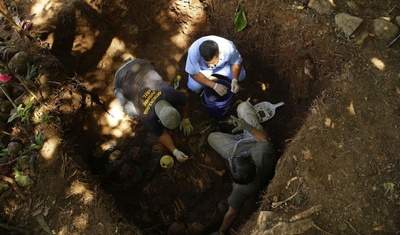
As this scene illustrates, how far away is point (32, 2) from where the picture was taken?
4.29 meters

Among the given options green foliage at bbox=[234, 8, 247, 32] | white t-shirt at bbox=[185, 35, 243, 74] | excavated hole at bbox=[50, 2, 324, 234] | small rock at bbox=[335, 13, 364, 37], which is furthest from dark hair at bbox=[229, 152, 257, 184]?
green foliage at bbox=[234, 8, 247, 32]

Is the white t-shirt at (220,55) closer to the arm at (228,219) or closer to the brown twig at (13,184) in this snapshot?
the arm at (228,219)

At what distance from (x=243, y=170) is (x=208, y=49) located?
1494 millimetres

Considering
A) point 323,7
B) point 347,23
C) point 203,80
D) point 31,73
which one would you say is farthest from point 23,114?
point 347,23

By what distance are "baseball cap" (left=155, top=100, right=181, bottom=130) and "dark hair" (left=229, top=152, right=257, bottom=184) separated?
802 millimetres

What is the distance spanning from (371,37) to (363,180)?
183cm

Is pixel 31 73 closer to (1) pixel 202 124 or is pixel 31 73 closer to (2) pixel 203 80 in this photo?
(2) pixel 203 80

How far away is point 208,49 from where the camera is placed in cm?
349

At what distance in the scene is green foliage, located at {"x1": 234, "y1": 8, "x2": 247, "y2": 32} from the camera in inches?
168

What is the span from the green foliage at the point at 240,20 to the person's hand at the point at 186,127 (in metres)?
1.60

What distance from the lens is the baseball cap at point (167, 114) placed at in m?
3.22

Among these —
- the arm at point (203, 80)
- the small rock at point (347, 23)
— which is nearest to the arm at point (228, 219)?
the arm at point (203, 80)

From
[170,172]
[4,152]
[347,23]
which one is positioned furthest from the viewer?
[170,172]

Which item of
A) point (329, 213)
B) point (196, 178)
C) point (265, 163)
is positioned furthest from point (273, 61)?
point (329, 213)
